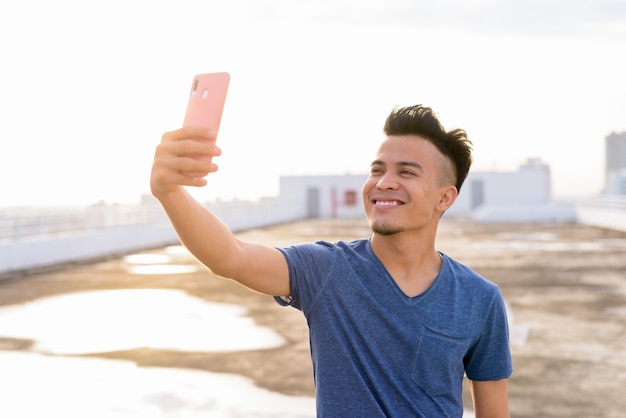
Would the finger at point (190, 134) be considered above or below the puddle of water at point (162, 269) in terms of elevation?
above

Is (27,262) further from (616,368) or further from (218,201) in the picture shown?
(218,201)

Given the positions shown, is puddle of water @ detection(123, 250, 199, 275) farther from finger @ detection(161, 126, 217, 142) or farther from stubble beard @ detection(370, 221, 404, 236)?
finger @ detection(161, 126, 217, 142)

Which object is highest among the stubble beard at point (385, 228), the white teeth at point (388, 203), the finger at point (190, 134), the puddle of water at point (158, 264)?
the finger at point (190, 134)

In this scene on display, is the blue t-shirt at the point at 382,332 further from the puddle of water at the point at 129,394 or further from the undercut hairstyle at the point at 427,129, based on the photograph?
the puddle of water at the point at 129,394

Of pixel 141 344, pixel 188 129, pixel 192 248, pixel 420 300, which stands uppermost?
pixel 188 129

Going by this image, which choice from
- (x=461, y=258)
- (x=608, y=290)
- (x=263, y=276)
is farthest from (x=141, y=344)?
(x=461, y=258)

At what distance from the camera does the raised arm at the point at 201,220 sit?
151 centimetres

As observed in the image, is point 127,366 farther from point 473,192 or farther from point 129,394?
point 473,192

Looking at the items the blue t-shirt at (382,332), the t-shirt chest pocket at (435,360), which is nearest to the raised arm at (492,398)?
the blue t-shirt at (382,332)

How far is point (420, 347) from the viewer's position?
2.02 meters

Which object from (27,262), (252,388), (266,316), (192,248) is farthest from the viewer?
(27,262)

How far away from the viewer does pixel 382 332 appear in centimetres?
204

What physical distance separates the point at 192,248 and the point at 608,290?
11.4 meters

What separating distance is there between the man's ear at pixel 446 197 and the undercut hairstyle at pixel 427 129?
3.6 inches
